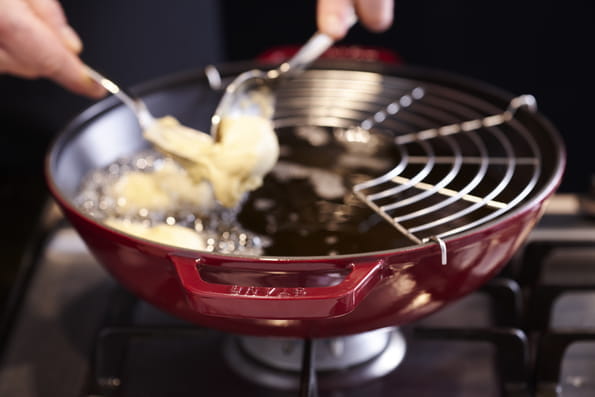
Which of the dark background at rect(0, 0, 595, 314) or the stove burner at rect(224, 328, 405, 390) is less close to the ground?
the dark background at rect(0, 0, 595, 314)

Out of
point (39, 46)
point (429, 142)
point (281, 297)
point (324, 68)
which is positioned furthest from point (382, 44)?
point (281, 297)

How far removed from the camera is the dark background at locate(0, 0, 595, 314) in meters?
1.28

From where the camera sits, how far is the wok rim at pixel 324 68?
51 centimetres

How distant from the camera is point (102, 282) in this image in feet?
2.82

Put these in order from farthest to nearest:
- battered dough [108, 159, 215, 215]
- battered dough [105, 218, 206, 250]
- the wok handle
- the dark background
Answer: the dark background < battered dough [108, 159, 215, 215] < battered dough [105, 218, 206, 250] < the wok handle

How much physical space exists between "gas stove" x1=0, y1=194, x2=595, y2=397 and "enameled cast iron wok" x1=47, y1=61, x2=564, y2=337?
0.10 m

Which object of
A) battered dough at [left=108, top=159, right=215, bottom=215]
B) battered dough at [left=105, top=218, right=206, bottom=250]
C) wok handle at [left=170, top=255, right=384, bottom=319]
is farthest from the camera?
battered dough at [left=108, top=159, right=215, bottom=215]

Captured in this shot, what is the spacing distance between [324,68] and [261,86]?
0.14 meters

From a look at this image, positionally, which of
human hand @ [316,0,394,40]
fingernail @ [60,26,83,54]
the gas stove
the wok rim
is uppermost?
human hand @ [316,0,394,40]

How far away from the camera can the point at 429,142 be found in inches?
33.0

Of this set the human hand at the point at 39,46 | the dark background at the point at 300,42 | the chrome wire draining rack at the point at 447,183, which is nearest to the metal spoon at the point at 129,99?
the human hand at the point at 39,46

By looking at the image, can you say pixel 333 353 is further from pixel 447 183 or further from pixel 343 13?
pixel 343 13

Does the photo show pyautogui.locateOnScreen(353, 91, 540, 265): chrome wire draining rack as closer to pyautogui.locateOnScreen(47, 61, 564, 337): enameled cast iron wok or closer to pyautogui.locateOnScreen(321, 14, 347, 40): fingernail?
pyautogui.locateOnScreen(47, 61, 564, 337): enameled cast iron wok

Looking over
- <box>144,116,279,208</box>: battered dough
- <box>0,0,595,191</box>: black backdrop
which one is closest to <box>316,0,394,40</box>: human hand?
<box>144,116,279,208</box>: battered dough
